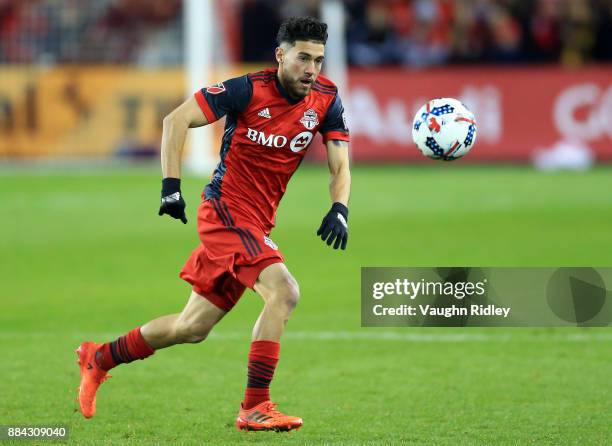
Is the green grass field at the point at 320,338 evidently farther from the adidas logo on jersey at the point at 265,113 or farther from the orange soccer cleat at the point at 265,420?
the adidas logo on jersey at the point at 265,113

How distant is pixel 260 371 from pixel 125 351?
0.94 m

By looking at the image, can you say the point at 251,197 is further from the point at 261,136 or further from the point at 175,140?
the point at 175,140

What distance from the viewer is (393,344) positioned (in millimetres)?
8711

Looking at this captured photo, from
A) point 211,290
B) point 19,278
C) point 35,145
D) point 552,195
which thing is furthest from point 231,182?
point 35,145

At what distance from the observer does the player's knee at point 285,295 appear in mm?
6141

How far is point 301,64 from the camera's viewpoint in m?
6.42

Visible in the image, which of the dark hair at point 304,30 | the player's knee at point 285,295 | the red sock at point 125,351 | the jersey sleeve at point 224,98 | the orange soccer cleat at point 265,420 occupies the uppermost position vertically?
the dark hair at point 304,30

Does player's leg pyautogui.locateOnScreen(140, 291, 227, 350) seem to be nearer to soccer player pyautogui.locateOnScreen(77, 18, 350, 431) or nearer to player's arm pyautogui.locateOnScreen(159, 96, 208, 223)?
soccer player pyautogui.locateOnScreen(77, 18, 350, 431)

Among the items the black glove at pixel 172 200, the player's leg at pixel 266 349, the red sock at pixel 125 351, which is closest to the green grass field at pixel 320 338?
the player's leg at pixel 266 349

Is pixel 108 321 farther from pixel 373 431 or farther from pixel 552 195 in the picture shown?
pixel 552 195

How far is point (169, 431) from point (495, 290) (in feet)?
6.13

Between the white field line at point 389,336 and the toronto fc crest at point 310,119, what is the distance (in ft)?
8.54

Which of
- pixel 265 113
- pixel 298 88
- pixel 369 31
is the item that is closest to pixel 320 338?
pixel 265 113

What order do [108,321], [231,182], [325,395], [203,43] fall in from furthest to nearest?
1. [203,43]
2. [108,321]
3. [325,395]
4. [231,182]
